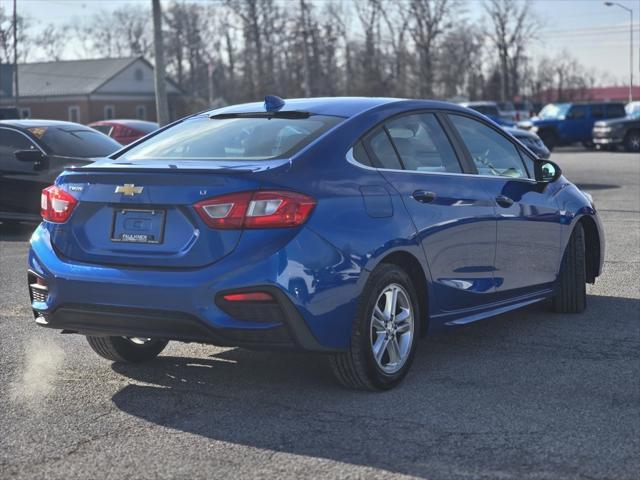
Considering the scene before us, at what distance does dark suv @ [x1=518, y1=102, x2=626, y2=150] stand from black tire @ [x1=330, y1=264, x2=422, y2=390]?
112ft

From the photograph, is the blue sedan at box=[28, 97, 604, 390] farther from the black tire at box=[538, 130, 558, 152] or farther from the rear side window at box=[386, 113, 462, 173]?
the black tire at box=[538, 130, 558, 152]

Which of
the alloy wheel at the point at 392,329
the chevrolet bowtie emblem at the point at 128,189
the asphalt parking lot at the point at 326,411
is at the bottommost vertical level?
the asphalt parking lot at the point at 326,411

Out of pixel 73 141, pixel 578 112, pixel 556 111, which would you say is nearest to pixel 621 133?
pixel 578 112

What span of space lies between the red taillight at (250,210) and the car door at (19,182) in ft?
30.0

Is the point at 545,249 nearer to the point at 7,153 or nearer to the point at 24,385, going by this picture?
the point at 24,385

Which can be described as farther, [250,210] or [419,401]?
[419,401]

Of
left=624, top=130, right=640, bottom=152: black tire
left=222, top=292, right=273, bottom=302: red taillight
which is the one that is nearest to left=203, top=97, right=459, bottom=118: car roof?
left=222, top=292, right=273, bottom=302: red taillight

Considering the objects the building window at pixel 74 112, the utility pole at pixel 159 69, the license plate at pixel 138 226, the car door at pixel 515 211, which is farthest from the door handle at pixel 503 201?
the building window at pixel 74 112

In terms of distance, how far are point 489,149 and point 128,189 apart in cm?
267

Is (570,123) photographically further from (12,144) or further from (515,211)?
(515,211)

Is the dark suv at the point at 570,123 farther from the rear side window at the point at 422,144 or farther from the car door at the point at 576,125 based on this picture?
the rear side window at the point at 422,144

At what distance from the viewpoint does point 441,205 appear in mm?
5609

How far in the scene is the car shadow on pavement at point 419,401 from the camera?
4234mm

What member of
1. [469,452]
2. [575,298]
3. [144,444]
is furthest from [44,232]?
[575,298]
